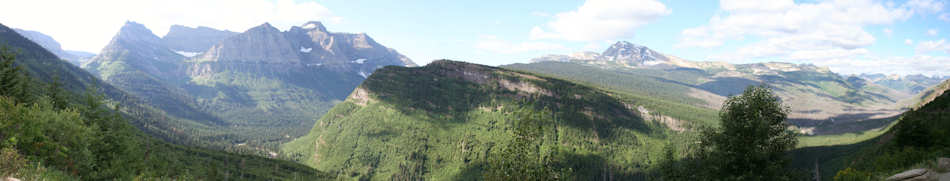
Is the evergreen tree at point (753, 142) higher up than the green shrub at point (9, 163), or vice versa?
the evergreen tree at point (753, 142)

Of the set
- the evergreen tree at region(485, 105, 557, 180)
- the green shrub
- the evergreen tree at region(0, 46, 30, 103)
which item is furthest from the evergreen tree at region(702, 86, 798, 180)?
the evergreen tree at region(0, 46, 30, 103)

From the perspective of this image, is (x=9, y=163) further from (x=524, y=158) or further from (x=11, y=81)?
(x=11, y=81)

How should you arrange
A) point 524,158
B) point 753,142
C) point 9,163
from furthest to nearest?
point 753,142, point 524,158, point 9,163

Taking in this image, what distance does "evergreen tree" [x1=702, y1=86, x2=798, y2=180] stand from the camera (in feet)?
83.0

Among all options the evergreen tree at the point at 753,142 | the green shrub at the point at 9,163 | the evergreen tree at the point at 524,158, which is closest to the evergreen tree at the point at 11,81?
the green shrub at the point at 9,163

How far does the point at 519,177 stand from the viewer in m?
22.5

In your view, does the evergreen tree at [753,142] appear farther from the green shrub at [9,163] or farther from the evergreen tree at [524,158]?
the green shrub at [9,163]

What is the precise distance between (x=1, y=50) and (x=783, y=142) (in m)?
93.5

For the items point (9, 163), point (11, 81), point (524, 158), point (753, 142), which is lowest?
point (9, 163)

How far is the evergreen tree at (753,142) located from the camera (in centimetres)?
2530

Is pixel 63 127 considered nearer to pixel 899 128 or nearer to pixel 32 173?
pixel 32 173

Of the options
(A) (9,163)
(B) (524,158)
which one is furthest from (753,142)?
(A) (9,163)

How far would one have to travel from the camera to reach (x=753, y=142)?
2580 centimetres

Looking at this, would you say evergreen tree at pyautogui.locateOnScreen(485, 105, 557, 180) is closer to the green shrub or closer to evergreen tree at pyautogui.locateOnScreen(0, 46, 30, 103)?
the green shrub
